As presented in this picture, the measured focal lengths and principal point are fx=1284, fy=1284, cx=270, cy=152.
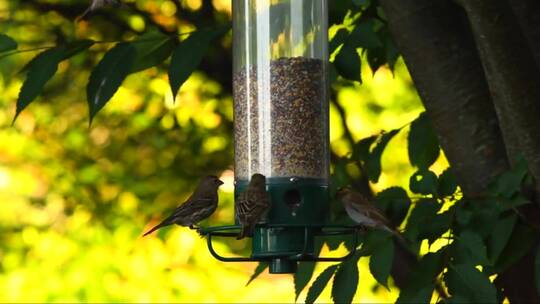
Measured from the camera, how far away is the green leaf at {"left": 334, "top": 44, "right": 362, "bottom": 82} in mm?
5035

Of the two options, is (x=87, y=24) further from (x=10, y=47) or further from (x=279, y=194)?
(x=279, y=194)

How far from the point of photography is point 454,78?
5277 millimetres

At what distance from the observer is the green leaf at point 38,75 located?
187 inches

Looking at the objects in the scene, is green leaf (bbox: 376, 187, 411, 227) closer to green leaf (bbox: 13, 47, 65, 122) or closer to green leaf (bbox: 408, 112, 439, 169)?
green leaf (bbox: 408, 112, 439, 169)

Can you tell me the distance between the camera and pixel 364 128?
8.29 m

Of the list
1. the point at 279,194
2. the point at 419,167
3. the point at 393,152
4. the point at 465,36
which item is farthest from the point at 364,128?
the point at 279,194

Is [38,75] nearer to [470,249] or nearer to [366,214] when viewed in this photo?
[366,214]

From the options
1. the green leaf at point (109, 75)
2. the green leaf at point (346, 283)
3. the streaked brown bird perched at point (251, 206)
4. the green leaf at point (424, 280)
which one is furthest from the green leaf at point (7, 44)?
the green leaf at point (424, 280)

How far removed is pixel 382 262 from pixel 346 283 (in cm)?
15

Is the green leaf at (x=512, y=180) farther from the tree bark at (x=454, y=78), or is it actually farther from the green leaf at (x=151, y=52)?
the green leaf at (x=151, y=52)

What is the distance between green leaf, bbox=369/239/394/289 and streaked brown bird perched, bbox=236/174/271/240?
0.46 m

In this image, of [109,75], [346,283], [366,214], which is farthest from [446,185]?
[109,75]

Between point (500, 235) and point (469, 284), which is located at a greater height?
point (500, 235)

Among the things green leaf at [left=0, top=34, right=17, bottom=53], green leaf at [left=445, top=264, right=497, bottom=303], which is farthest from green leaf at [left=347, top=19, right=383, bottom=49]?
green leaf at [left=0, top=34, right=17, bottom=53]
